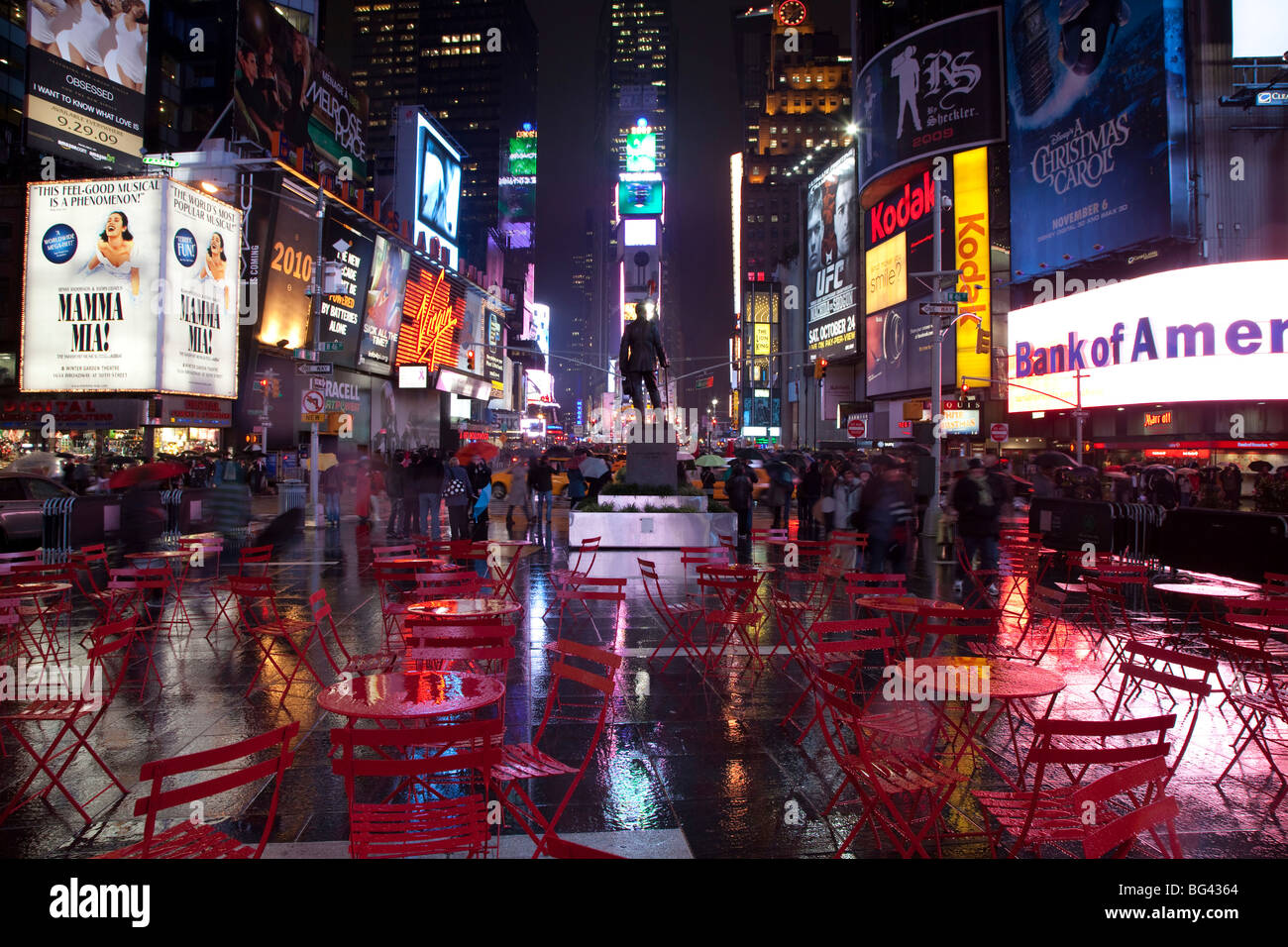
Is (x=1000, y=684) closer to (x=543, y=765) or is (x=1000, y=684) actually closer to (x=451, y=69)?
(x=543, y=765)

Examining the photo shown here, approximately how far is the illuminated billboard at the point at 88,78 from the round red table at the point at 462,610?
3013 cm

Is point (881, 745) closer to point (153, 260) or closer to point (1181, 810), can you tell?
point (1181, 810)

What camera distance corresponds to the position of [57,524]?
1299 centimetres

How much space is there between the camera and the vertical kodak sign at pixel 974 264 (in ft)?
132

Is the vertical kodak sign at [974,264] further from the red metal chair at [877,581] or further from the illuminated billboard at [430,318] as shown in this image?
the red metal chair at [877,581]

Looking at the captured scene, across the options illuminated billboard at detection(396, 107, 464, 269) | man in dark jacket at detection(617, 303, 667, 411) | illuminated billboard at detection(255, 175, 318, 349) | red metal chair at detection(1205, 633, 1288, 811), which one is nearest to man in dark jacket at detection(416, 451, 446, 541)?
man in dark jacket at detection(617, 303, 667, 411)

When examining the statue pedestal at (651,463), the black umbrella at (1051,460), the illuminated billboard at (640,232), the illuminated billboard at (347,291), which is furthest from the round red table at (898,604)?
the illuminated billboard at (640,232)

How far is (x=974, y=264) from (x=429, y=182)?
3220 centimetres

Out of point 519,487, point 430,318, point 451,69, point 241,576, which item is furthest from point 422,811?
point 451,69

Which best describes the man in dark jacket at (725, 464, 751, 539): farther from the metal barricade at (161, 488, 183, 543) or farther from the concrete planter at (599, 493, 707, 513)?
the metal barricade at (161, 488, 183, 543)

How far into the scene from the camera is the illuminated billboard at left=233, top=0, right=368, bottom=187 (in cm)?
3108

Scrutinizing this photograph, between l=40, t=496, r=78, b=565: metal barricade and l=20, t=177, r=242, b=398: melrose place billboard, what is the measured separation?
32.4ft

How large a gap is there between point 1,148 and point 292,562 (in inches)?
1676
